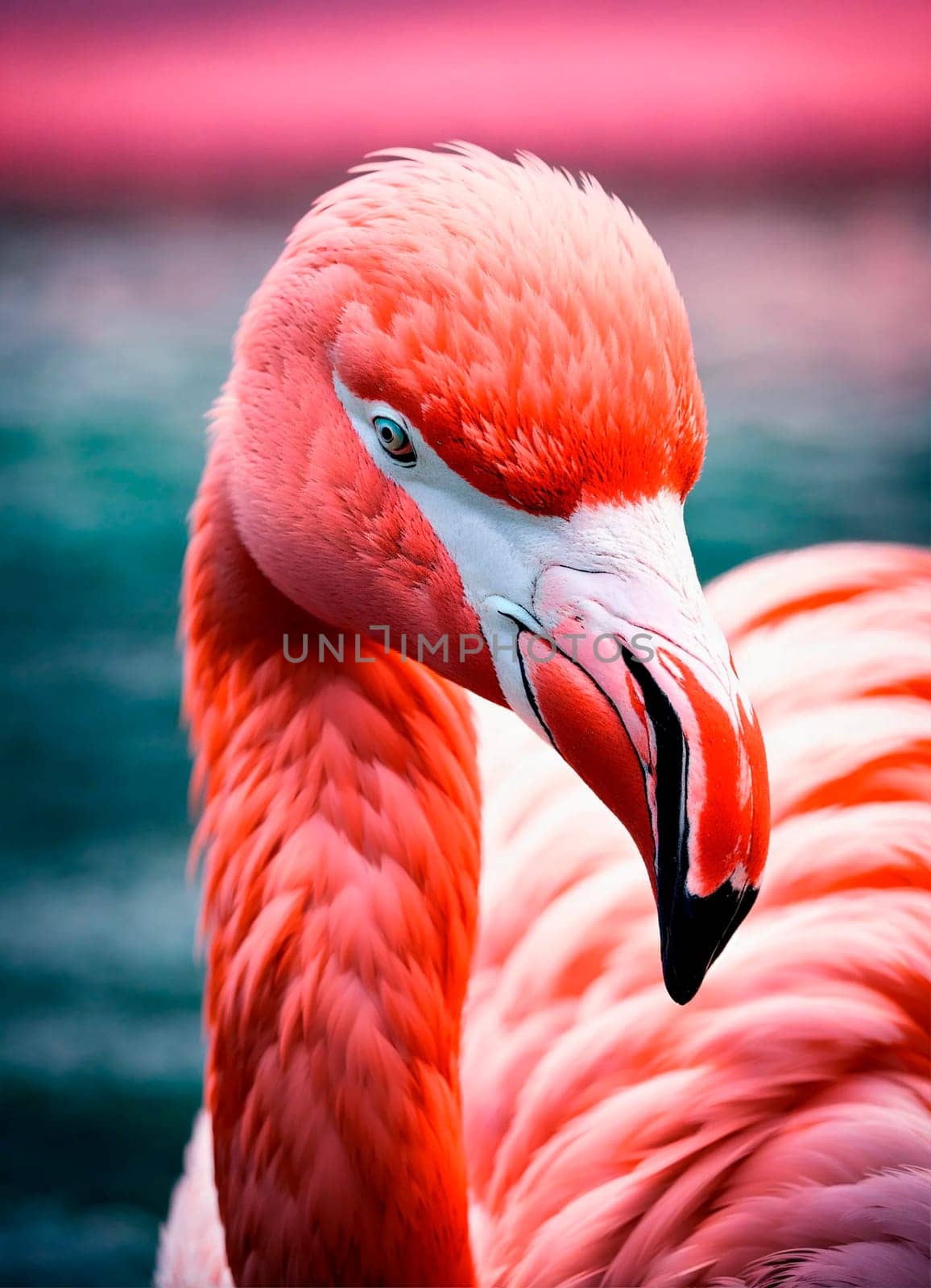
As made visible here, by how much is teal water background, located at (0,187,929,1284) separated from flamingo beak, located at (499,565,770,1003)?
2.09 ft

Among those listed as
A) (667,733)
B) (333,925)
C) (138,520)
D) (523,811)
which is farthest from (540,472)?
(138,520)

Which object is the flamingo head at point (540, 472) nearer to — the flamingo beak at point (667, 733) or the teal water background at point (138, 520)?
the flamingo beak at point (667, 733)

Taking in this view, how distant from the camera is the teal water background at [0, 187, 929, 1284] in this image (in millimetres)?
1192

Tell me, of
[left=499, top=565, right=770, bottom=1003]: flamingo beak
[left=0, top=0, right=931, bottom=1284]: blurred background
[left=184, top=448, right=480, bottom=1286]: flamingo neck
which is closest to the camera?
[left=499, top=565, right=770, bottom=1003]: flamingo beak

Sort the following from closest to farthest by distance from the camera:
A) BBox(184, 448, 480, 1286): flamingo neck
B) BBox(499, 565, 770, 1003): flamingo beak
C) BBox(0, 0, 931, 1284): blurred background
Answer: BBox(499, 565, 770, 1003): flamingo beak < BBox(184, 448, 480, 1286): flamingo neck < BBox(0, 0, 931, 1284): blurred background

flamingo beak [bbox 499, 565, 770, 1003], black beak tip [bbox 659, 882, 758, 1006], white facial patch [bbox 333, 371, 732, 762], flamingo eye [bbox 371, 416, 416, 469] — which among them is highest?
flamingo eye [bbox 371, 416, 416, 469]

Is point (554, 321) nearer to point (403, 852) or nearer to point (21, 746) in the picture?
point (403, 852)

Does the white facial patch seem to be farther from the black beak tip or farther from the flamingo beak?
the black beak tip

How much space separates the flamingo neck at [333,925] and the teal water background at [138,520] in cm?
45

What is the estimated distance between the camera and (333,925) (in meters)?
0.84

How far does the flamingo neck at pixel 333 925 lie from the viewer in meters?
0.85

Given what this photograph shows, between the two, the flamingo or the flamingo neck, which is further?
the flamingo neck

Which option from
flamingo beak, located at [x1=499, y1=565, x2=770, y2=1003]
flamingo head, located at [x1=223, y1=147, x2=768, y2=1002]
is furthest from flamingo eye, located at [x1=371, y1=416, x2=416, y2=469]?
flamingo beak, located at [x1=499, y1=565, x2=770, y2=1003]

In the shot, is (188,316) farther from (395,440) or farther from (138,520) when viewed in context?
(395,440)
